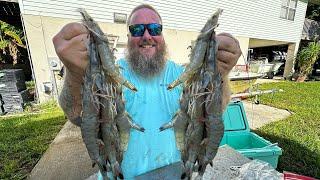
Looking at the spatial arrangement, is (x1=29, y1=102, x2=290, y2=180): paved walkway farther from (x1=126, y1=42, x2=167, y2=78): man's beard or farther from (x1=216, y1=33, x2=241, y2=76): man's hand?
(x1=216, y1=33, x2=241, y2=76): man's hand

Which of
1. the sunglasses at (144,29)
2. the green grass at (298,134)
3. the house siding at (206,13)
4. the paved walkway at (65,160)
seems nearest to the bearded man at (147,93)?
the sunglasses at (144,29)

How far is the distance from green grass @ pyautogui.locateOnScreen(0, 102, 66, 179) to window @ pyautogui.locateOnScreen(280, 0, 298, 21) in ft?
47.0

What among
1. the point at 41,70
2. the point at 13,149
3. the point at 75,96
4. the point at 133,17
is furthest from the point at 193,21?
the point at 75,96

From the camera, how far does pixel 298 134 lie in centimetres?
611

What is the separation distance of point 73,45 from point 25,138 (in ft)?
18.1

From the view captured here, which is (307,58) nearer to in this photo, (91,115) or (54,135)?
(54,135)

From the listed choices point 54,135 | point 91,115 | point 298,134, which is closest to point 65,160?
point 54,135

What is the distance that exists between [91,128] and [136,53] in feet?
3.96

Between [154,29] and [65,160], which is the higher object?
[154,29]

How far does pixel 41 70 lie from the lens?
346 inches

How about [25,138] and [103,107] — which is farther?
[25,138]

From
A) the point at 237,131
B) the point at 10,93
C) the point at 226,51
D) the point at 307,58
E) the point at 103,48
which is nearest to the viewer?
the point at 103,48

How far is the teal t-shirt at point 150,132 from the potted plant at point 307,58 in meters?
16.8

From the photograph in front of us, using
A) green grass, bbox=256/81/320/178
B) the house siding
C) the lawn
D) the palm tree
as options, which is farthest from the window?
the palm tree
